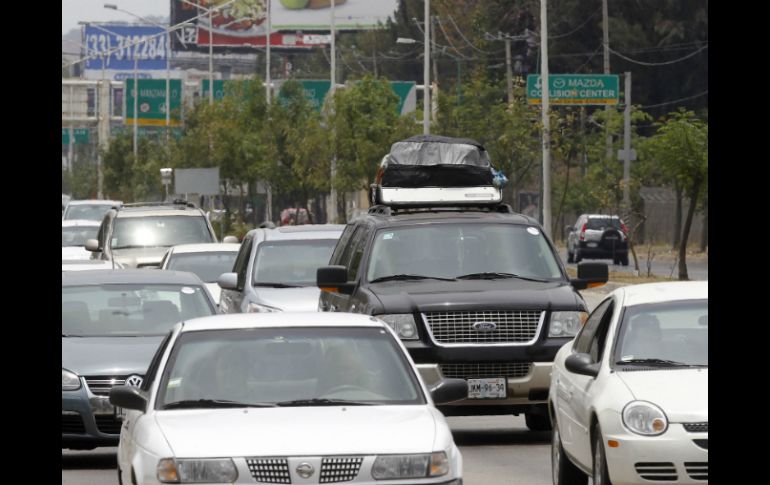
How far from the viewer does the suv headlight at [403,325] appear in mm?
15070

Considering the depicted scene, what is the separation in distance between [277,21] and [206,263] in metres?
99.4

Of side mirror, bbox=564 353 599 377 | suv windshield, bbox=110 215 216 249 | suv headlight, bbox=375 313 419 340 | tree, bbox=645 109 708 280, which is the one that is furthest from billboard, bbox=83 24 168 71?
side mirror, bbox=564 353 599 377

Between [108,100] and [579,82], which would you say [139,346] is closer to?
[579,82]

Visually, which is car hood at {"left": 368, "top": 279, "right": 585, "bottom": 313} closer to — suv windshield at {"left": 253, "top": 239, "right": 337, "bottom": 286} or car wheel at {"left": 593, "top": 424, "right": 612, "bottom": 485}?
car wheel at {"left": 593, "top": 424, "right": 612, "bottom": 485}

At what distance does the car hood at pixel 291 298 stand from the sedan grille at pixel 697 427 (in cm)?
984

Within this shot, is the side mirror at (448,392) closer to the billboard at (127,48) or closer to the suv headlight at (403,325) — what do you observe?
the suv headlight at (403,325)

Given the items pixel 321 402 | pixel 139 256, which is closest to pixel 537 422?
pixel 321 402

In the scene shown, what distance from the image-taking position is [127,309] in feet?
50.1

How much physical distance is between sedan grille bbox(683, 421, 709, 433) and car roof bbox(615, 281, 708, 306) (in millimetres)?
1453

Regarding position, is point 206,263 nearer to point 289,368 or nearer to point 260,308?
point 260,308

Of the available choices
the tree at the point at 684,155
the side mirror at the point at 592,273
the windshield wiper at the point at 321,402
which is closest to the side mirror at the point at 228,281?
the side mirror at the point at 592,273

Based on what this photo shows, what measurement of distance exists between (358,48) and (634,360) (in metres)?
116

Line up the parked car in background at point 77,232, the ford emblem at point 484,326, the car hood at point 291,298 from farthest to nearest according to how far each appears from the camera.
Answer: the parked car in background at point 77,232, the car hood at point 291,298, the ford emblem at point 484,326
